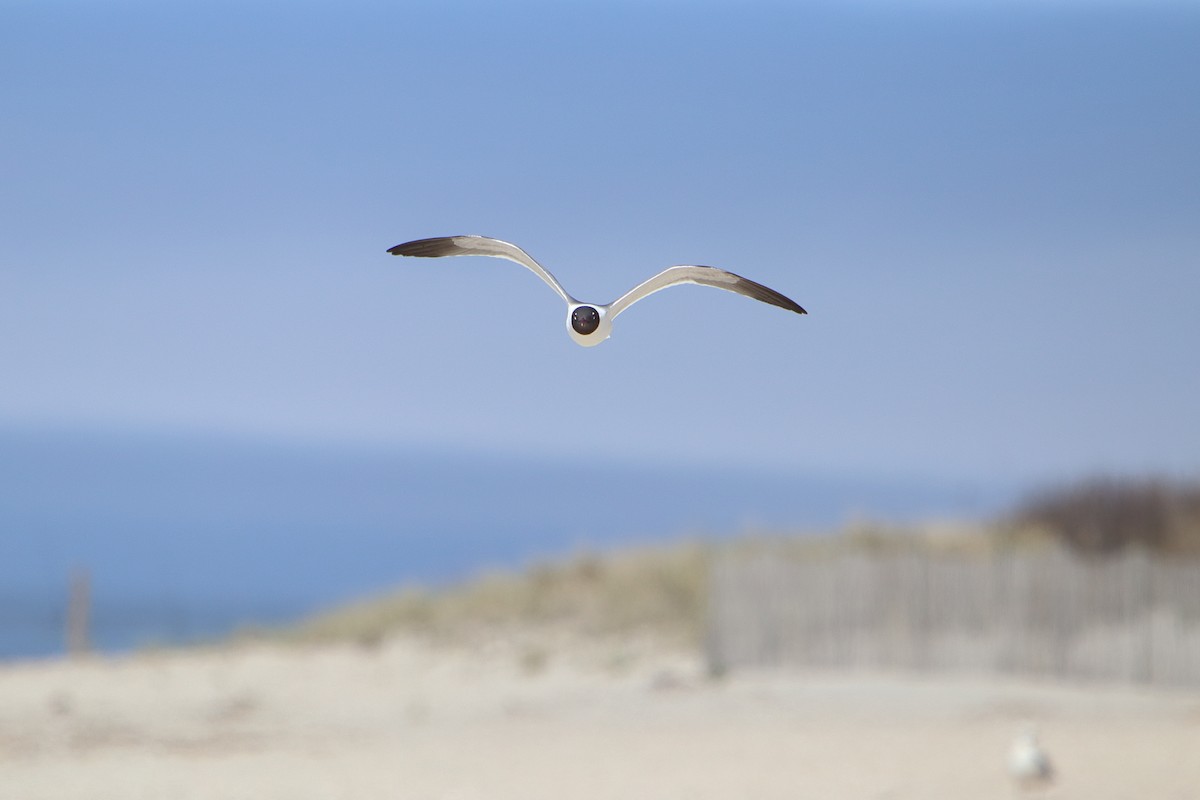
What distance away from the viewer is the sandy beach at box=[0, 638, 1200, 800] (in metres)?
11.7

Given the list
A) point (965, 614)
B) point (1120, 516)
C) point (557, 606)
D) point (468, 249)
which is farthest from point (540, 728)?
point (1120, 516)

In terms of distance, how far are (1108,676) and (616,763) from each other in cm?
612

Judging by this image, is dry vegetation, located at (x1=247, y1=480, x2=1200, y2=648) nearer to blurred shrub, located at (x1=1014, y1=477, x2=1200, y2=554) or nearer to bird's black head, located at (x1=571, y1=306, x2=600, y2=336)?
blurred shrub, located at (x1=1014, y1=477, x2=1200, y2=554)

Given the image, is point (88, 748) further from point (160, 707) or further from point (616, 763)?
point (616, 763)

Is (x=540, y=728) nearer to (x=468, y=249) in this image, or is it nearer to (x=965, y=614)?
(x=965, y=614)

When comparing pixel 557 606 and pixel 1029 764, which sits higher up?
pixel 557 606

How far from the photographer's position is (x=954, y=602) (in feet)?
52.7

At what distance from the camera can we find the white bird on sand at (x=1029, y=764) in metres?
11.2

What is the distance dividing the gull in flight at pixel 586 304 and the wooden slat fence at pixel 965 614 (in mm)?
10106

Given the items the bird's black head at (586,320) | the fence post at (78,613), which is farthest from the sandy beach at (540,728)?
the bird's black head at (586,320)

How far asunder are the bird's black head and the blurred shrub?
1729 centimetres

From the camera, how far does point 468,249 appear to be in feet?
21.5

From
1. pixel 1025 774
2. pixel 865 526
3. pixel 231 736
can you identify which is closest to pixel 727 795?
pixel 1025 774

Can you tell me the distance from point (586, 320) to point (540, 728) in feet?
31.1
